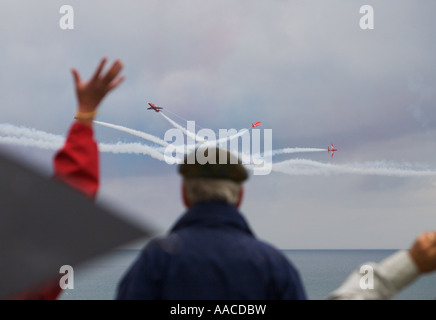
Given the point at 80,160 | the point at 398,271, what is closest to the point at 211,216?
the point at 80,160

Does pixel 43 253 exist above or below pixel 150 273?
above

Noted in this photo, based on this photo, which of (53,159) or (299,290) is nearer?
(53,159)

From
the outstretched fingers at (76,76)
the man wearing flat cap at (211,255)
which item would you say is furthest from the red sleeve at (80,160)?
the man wearing flat cap at (211,255)

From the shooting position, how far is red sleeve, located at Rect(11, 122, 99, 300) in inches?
135

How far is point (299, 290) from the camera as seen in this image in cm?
405

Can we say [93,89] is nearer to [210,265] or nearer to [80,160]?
[80,160]

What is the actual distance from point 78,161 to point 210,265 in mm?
1211

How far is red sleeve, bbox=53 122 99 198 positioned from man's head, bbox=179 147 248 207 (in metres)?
0.79

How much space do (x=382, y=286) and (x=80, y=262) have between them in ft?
7.25

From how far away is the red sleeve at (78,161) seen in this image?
343cm

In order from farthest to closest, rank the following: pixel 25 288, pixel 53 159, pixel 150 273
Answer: pixel 150 273 < pixel 53 159 < pixel 25 288

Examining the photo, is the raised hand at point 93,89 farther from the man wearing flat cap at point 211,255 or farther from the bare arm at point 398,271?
the bare arm at point 398,271

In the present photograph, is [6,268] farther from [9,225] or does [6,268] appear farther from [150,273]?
[150,273]
